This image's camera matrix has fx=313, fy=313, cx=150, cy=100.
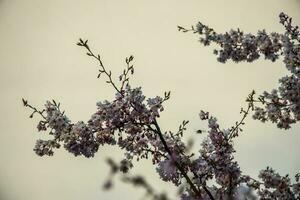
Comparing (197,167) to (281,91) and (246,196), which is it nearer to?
(246,196)

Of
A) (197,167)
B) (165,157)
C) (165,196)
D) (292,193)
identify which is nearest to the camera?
(165,196)

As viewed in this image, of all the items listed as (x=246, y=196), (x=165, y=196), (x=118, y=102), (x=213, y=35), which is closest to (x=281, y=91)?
(x=213, y=35)

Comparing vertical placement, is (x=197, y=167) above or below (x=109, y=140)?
above

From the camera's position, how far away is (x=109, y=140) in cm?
453

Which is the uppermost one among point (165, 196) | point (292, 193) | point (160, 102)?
point (292, 193)

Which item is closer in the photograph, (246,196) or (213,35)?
(246,196)

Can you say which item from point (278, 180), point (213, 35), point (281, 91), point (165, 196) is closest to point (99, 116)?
point (165, 196)

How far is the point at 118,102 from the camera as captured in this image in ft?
15.0

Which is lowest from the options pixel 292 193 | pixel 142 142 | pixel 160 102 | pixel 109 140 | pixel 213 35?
pixel 109 140

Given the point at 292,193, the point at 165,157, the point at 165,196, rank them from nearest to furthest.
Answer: the point at 165,196
the point at 165,157
the point at 292,193

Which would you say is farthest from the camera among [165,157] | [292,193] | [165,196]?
[292,193]

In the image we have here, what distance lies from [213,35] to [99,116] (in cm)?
225

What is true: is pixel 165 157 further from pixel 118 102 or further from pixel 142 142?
pixel 118 102

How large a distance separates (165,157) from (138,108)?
0.93 metres
